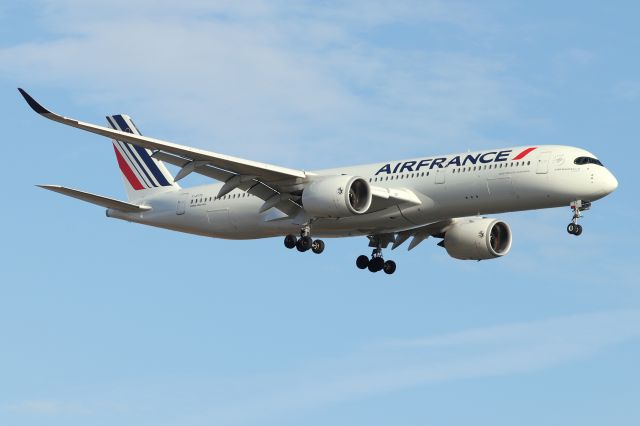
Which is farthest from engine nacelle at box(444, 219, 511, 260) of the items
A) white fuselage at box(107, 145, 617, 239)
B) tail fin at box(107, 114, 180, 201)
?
tail fin at box(107, 114, 180, 201)

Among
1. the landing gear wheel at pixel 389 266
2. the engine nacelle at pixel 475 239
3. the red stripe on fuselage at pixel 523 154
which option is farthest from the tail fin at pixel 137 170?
the red stripe on fuselage at pixel 523 154

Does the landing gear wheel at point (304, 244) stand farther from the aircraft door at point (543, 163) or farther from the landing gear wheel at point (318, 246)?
the aircraft door at point (543, 163)

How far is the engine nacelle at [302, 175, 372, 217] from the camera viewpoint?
183 feet

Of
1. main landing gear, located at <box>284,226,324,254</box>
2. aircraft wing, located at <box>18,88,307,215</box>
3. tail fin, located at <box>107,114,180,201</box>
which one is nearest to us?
aircraft wing, located at <box>18,88,307,215</box>

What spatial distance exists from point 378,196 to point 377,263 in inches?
273

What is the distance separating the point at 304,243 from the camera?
58.6 metres

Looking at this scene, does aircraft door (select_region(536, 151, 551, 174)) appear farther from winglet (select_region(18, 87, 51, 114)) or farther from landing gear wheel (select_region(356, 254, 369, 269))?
winglet (select_region(18, 87, 51, 114))

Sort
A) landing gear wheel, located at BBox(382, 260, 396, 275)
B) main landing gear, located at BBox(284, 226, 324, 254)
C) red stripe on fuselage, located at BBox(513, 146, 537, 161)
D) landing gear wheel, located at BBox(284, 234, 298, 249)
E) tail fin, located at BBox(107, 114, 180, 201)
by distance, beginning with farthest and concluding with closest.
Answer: tail fin, located at BBox(107, 114, 180, 201) → landing gear wheel, located at BBox(382, 260, 396, 275) → landing gear wheel, located at BBox(284, 234, 298, 249) → main landing gear, located at BBox(284, 226, 324, 254) → red stripe on fuselage, located at BBox(513, 146, 537, 161)

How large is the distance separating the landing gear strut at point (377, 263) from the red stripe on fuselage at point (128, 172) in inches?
444

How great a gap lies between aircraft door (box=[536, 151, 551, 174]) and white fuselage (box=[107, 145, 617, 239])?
4 centimetres

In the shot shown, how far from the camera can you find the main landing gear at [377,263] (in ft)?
207

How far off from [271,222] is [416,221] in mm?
6519

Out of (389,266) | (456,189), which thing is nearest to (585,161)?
(456,189)

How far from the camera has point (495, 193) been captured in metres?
55.4
